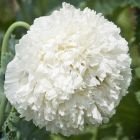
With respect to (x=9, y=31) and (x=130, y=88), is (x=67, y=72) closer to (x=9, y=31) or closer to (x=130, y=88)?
(x=9, y=31)

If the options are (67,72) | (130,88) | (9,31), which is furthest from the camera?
(130,88)

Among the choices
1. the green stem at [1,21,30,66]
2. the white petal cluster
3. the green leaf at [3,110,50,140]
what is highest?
the green stem at [1,21,30,66]

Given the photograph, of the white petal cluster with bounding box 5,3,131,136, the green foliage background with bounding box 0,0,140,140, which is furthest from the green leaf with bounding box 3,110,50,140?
the white petal cluster with bounding box 5,3,131,136

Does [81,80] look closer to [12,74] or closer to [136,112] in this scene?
[12,74]

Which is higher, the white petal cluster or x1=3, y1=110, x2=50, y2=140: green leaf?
the white petal cluster

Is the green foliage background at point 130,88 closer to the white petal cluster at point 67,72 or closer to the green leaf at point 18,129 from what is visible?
the green leaf at point 18,129

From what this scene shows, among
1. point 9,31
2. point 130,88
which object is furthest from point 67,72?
point 130,88

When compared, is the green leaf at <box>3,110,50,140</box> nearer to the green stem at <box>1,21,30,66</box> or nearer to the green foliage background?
the green foliage background

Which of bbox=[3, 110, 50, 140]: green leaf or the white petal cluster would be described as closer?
the white petal cluster

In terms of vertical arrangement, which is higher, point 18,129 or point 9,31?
point 9,31
